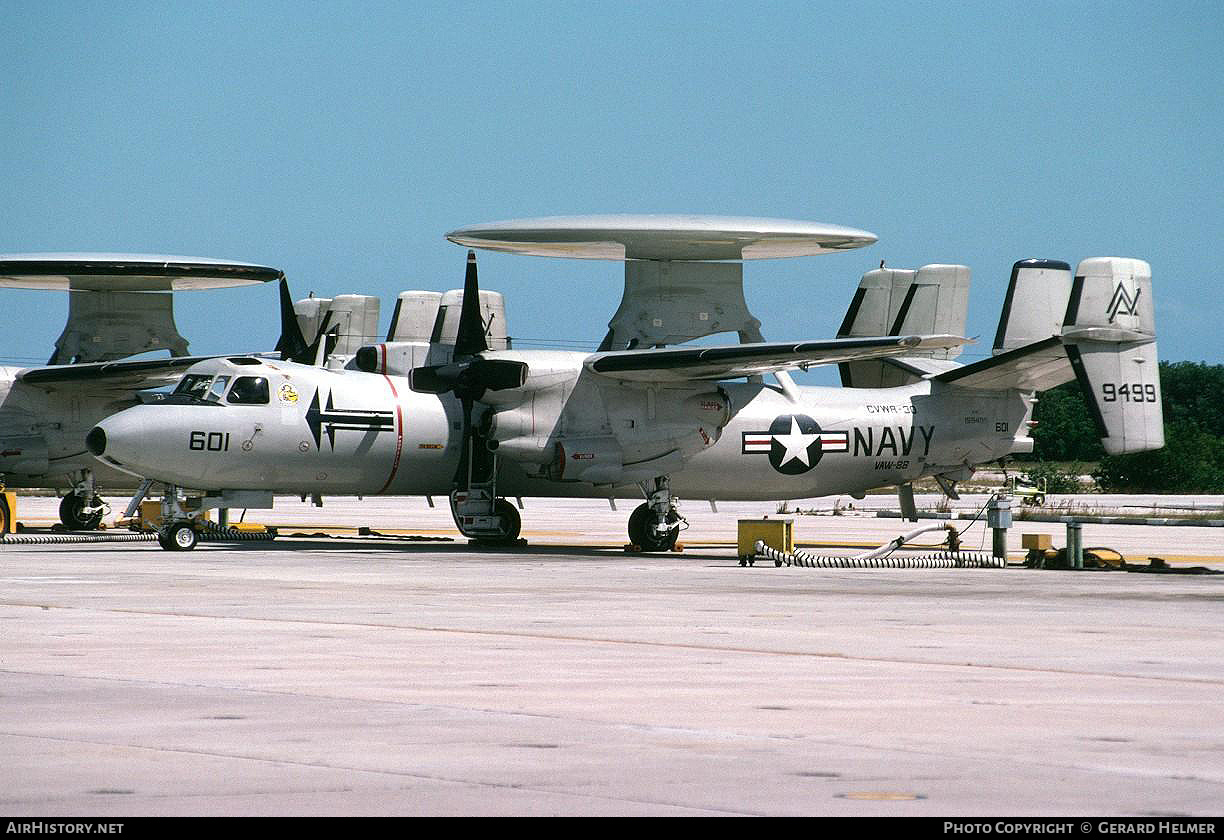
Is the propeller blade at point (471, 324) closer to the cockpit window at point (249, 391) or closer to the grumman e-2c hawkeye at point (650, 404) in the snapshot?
the grumman e-2c hawkeye at point (650, 404)

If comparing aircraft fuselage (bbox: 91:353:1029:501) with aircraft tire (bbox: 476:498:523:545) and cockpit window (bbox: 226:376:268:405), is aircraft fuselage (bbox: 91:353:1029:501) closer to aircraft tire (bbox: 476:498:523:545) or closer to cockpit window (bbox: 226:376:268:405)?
cockpit window (bbox: 226:376:268:405)

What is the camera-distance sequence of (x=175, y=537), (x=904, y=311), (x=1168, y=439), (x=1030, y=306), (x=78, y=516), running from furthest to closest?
(x=1168, y=439) < (x=78, y=516) < (x=904, y=311) < (x=1030, y=306) < (x=175, y=537)

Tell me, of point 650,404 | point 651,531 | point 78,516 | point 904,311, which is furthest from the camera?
point 78,516

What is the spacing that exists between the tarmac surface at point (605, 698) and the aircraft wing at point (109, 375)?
622 inches

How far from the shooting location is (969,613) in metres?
17.8

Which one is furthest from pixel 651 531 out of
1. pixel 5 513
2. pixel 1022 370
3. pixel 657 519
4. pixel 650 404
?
pixel 5 513

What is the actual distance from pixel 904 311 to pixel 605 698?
29251mm

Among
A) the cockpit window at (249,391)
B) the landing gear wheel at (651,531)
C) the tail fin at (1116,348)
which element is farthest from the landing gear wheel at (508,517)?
the tail fin at (1116,348)

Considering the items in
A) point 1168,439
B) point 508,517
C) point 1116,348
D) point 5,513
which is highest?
point 1116,348

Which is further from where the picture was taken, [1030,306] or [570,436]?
[1030,306]

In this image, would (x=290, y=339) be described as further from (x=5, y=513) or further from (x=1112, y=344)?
(x=1112, y=344)

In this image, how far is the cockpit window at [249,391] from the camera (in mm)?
30266

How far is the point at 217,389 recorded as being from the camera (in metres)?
30.3
